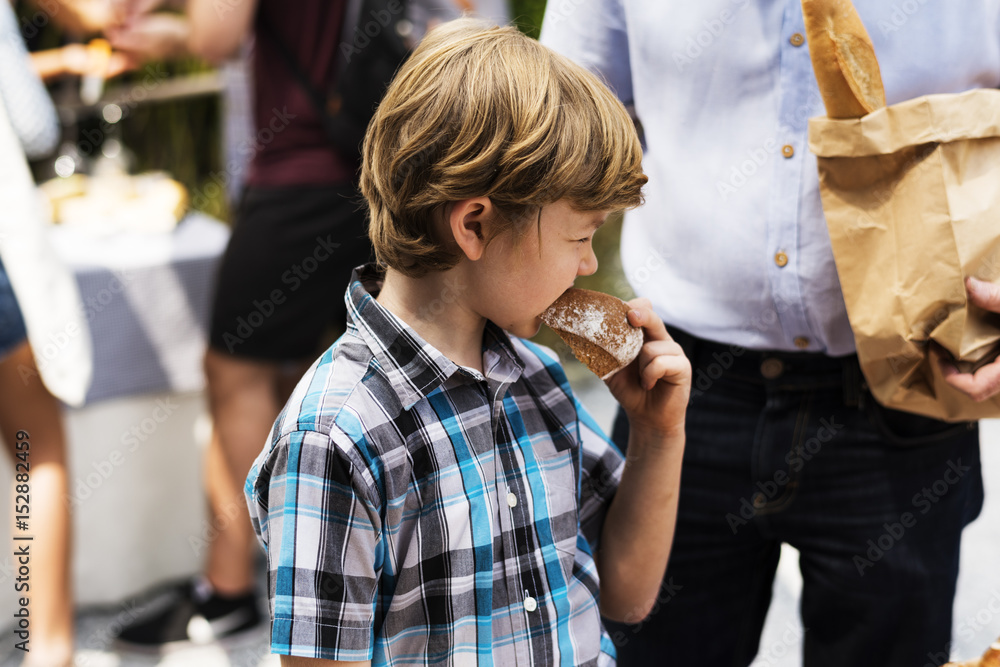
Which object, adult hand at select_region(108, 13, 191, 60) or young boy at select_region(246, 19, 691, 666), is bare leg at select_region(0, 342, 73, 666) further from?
young boy at select_region(246, 19, 691, 666)

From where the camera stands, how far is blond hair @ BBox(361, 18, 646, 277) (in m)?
0.96

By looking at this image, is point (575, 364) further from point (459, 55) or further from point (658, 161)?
point (459, 55)

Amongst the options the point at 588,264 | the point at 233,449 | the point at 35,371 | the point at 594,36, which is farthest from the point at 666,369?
the point at 233,449

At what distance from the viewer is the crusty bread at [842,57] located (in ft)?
3.77

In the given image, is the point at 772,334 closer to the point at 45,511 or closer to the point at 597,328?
the point at 597,328

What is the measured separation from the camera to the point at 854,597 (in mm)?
1416

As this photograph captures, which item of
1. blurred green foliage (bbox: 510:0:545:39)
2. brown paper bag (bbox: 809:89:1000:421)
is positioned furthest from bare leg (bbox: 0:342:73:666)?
blurred green foliage (bbox: 510:0:545:39)

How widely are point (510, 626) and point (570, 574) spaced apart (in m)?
0.13

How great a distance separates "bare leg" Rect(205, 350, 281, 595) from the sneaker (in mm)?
41

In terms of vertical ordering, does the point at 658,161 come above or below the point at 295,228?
above

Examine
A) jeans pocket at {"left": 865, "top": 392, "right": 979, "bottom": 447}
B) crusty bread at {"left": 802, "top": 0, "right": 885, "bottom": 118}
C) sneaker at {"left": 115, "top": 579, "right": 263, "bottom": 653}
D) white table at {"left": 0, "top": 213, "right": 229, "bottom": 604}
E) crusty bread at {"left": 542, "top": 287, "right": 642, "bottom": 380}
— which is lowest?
sneaker at {"left": 115, "top": 579, "right": 263, "bottom": 653}

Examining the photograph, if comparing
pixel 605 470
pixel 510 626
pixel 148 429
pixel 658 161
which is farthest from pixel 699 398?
pixel 148 429

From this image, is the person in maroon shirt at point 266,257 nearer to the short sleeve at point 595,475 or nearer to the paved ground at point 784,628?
the paved ground at point 784,628

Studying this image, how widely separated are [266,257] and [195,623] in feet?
3.58
